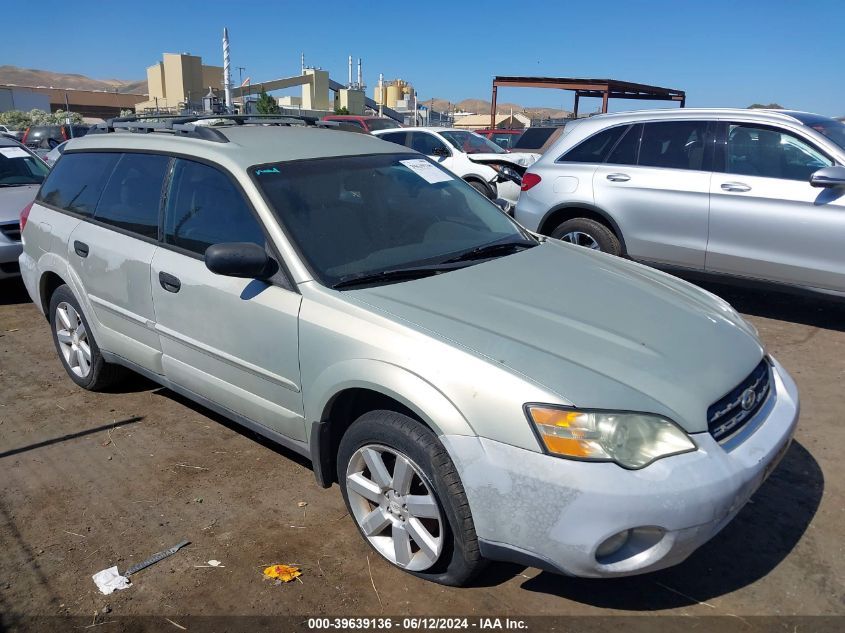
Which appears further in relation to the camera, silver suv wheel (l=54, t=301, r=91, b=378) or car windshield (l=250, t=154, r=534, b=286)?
silver suv wheel (l=54, t=301, r=91, b=378)

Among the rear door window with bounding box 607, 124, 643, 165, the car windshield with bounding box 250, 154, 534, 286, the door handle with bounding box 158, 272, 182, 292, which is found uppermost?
the rear door window with bounding box 607, 124, 643, 165

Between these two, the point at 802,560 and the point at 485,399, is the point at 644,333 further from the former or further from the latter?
the point at 802,560

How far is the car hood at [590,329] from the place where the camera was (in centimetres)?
234

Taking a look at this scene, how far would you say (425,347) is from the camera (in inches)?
98.0

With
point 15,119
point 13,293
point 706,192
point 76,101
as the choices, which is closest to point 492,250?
point 706,192

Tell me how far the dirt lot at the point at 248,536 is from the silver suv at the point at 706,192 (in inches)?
53.5

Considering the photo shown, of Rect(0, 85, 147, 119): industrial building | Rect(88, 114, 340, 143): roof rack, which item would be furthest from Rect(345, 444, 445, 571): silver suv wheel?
Rect(0, 85, 147, 119): industrial building

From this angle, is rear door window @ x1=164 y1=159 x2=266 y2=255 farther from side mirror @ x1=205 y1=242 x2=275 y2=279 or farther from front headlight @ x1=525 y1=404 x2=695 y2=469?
front headlight @ x1=525 y1=404 x2=695 y2=469

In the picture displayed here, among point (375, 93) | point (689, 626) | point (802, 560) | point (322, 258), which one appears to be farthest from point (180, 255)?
point (375, 93)

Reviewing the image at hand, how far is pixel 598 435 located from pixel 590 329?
0.56 meters

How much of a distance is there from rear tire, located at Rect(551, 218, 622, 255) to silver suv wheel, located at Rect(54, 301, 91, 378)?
4.06 meters

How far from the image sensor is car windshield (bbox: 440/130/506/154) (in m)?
12.8

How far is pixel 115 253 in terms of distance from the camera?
3904mm

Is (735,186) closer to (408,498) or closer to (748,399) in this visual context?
(748,399)
